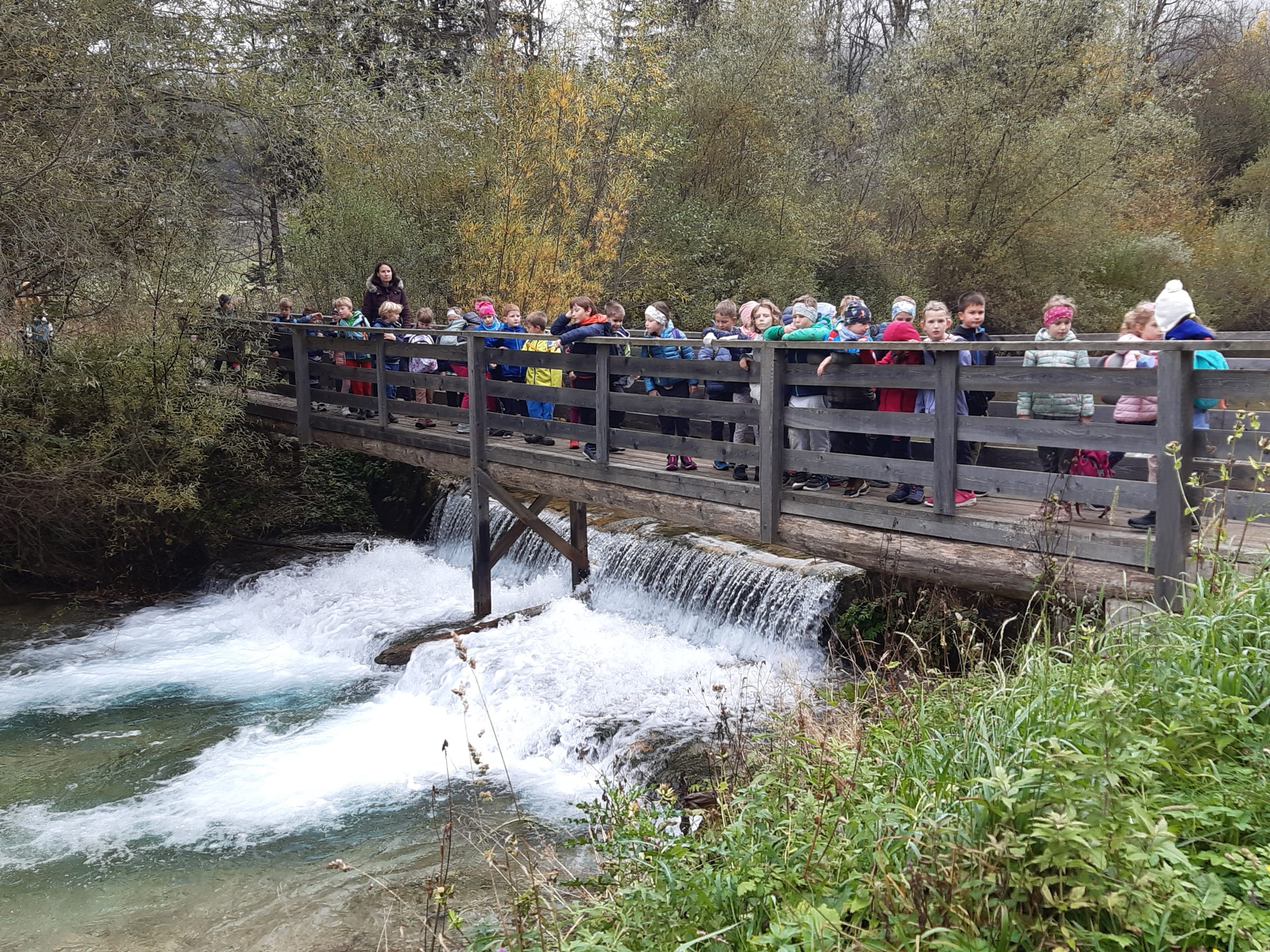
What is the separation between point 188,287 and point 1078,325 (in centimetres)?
1844

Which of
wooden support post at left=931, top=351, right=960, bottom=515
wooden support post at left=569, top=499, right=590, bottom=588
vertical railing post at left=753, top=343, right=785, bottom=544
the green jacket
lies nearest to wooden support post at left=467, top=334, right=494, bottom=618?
wooden support post at left=569, top=499, right=590, bottom=588

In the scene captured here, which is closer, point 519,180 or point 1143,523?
point 1143,523

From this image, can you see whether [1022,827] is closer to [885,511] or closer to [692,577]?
[885,511]

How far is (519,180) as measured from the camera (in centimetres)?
1725

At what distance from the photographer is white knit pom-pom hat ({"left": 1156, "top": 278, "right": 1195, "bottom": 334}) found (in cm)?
542

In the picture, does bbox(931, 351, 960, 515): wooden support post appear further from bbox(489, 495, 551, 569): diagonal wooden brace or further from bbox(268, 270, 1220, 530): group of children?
bbox(489, 495, 551, 569): diagonal wooden brace

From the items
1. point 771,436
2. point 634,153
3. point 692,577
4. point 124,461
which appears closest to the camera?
point 771,436

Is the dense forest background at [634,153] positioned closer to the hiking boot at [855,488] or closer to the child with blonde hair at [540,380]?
the child with blonde hair at [540,380]

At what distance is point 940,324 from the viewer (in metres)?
6.34

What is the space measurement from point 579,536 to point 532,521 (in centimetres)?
63

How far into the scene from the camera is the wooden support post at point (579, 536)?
10484 mm

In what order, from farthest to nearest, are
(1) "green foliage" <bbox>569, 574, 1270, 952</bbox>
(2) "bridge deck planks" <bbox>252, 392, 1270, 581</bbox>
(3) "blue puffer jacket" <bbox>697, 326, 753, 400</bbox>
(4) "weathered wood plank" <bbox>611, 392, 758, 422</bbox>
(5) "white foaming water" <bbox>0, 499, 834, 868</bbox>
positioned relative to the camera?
(3) "blue puffer jacket" <bbox>697, 326, 753, 400</bbox>, (4) "weathered wood plank" <bbox>611, 392, 758, 422</bbox>, (5) "white foaming water" <bbox>0, 499, 834, 868</bbox>, (2) "bridge deck planks" <bbox>252, 392, 1270, 581</bbox>, (1) "green foliage" <bbox>569, 574, 1270, 952</bbox>

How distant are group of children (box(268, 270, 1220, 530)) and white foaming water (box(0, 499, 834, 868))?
55.1 inches

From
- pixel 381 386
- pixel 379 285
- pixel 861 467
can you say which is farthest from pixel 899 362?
pixel 379 285
